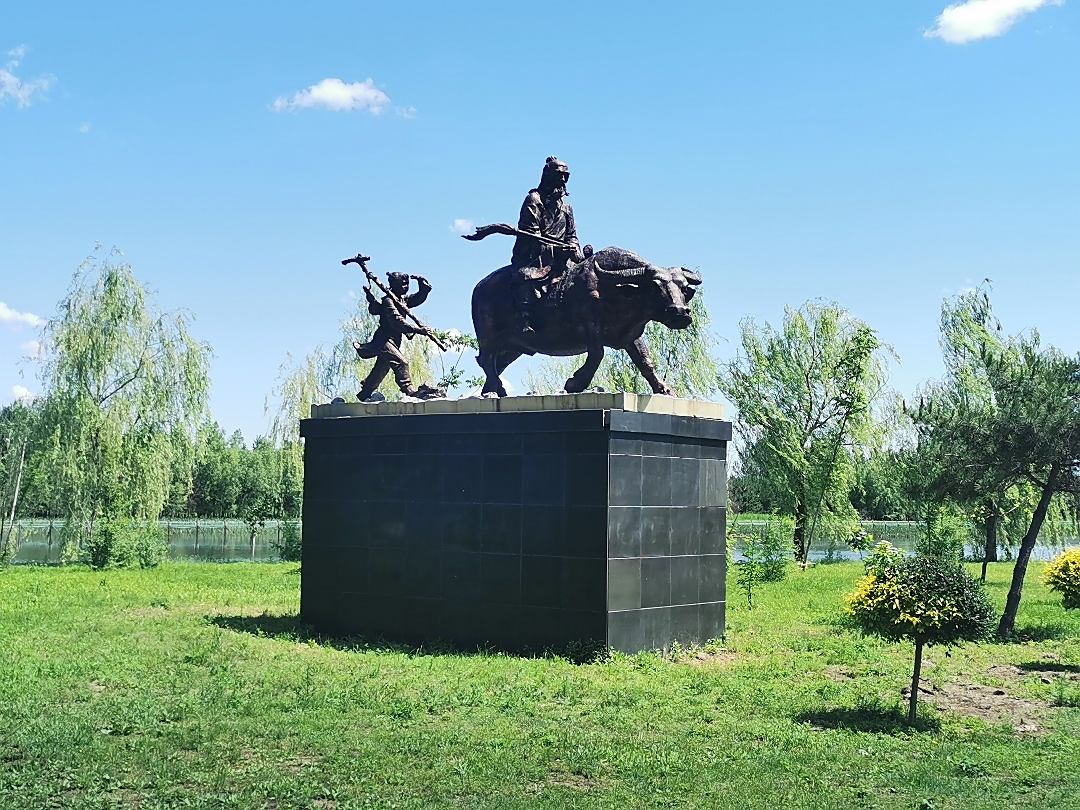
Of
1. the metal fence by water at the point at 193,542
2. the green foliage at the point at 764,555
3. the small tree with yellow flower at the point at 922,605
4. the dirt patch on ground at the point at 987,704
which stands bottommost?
the metal fence by water at the point at 193,542

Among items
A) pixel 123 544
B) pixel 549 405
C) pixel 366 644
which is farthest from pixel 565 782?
pixel 123 544

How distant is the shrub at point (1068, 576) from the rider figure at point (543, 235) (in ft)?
19.9

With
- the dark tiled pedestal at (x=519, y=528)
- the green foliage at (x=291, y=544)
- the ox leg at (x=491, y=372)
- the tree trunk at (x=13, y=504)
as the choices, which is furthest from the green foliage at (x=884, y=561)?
the tree trunk at (x=13, y=504)

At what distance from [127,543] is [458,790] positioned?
18.8 metres

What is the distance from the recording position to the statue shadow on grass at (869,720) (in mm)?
7723

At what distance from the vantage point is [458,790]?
19.9ft

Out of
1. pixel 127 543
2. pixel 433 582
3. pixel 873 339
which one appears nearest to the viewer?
pixel 433 582

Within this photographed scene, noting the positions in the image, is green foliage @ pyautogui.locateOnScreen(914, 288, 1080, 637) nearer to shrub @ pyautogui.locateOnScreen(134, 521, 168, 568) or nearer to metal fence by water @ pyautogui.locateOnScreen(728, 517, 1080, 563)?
metal fence by water @ pyautogui.locateOnScreen(728, 517, 1080, 563)

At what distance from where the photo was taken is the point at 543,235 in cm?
1174

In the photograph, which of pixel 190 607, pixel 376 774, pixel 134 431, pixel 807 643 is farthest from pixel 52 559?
pixel 376 774

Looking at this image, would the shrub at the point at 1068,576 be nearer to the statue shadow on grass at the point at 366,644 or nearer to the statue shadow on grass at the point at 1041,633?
the statue shadow on grass at the point at 1041,633

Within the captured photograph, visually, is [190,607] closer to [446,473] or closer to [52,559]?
[446,473]

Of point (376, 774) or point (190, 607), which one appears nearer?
point (376, 774)

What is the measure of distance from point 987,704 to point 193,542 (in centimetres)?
3524
